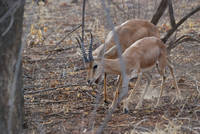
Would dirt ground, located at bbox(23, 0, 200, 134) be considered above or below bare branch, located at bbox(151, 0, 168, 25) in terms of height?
below

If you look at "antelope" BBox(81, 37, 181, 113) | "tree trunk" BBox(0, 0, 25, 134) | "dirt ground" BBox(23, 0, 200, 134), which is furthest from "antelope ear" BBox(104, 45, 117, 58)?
"tree trunk" BBox(0, 0, 25, 134)

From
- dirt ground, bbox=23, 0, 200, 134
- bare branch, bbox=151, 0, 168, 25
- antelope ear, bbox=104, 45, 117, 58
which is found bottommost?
dirt ground, bbox=23, 0, 200, 134

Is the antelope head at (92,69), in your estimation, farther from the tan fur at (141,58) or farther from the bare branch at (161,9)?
the bare branch at (161,9)

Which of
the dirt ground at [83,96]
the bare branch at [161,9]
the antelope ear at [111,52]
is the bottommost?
the dirt ground at [83,96]

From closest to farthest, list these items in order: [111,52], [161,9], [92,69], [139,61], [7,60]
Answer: [7,60], [92,69], [139,61], [111,52], [161,9]

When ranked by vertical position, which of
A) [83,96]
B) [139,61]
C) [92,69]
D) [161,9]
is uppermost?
[161,9]

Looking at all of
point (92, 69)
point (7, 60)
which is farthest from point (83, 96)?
point (7, 60)

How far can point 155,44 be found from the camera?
6574mm

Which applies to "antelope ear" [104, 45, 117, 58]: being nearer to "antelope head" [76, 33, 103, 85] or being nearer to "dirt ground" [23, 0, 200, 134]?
"dirt ground" [23, 0, 200, 134]

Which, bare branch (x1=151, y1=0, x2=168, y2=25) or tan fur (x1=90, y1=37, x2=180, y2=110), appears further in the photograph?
bare branch (x1=151, y1=0, x2=168, y2=25)

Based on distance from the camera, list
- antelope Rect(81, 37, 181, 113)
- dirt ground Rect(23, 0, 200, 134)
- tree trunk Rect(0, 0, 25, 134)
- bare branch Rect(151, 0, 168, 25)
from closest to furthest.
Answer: tree trunk Rect(0, 0, 25, 134) → dirt ground Rect(23, 0, 200, 134) → antelope Rect(81, 37, 181, 113) → bare branch Rect(151, 0, 168, 25)

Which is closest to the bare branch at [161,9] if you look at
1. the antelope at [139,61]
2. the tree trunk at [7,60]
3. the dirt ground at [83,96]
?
the dirt ground at [83,96]

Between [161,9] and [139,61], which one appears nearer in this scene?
[139,61]

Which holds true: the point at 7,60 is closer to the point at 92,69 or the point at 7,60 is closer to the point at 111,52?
the point at 92,69
